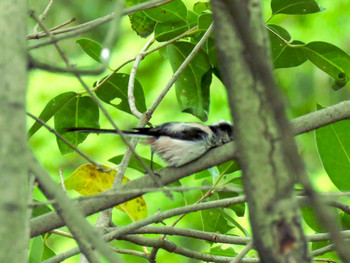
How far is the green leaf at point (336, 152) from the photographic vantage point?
2035mm

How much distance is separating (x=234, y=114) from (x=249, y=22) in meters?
0.13

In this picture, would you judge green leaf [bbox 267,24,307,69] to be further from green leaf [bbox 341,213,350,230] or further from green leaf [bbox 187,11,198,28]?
green leaf [bbox 341,213,350,230]

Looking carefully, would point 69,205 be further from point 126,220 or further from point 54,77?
point 54,77

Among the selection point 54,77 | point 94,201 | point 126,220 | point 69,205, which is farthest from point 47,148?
point 69,205

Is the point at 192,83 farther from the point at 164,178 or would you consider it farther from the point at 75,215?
the point at 75,215

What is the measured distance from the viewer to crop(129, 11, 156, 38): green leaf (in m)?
2.40

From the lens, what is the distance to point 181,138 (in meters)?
2.05

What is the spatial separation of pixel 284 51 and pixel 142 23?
662 mm

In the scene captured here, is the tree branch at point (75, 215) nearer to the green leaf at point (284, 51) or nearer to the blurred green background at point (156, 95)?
the green leaf at point (284, 51)

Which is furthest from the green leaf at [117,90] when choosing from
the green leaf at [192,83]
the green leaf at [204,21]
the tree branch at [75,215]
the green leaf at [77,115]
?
the tree branch at [75,215]

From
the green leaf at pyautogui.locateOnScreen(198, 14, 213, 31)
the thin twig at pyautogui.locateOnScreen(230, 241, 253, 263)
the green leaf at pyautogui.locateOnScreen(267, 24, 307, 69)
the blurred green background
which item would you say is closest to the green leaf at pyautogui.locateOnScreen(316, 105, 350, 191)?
the green leaf at pyautogui.locateOnScreen(267, 24, 307, 69)

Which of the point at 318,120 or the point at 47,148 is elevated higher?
the point at 47,148

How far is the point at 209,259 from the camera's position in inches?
75.0

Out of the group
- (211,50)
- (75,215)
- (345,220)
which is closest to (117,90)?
(211,50)
